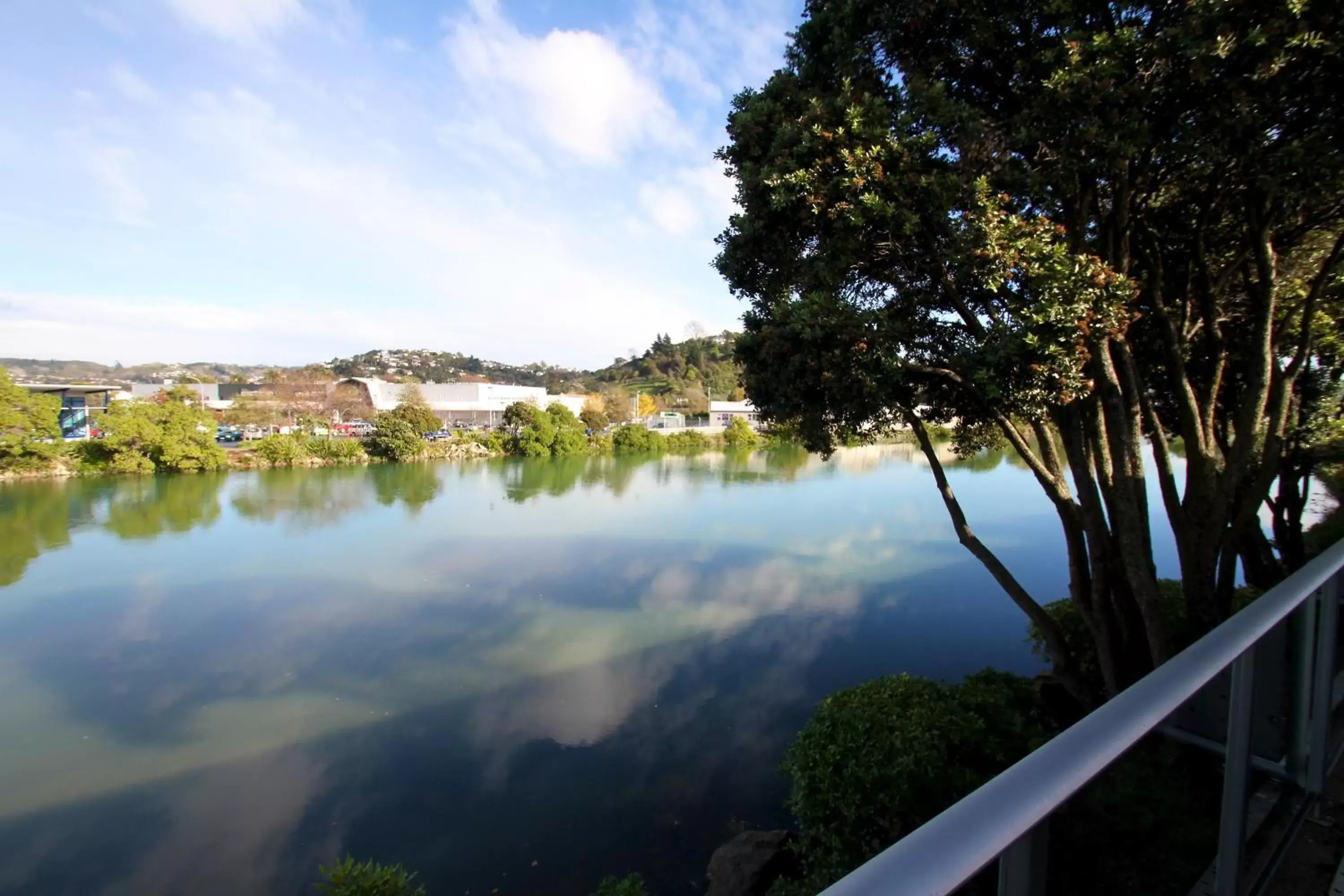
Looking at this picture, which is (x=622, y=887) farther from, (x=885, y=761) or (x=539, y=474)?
(x=539, y=474)

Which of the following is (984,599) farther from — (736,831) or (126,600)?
(126,600)

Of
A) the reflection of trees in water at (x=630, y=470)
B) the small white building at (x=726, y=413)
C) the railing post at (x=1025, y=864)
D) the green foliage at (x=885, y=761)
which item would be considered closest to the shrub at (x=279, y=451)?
the reflection of trees in water at (x=630, y=470)

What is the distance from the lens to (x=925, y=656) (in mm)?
8523

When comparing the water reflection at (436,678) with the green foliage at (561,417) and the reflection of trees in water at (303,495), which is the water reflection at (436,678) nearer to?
the reflection of trees in water at (303,495)

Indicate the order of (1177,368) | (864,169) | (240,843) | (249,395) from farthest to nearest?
(249,395)
(240,843)
(1177,368)
(864,169)

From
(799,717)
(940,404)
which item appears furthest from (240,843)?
(940,404)

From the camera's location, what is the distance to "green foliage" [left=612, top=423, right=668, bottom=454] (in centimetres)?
3794

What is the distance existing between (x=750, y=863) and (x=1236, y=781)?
412cm

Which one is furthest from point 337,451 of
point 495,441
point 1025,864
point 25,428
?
point 1025,864

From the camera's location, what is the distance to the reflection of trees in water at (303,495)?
1802 cm

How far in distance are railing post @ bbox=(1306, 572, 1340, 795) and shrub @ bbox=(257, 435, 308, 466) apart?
31.6m

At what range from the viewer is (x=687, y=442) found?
40.5m

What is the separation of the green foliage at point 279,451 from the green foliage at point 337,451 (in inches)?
32.5

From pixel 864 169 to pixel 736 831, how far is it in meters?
5.00
